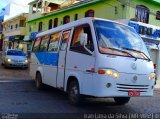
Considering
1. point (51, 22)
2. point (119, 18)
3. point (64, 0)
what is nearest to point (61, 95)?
point (119, 18)

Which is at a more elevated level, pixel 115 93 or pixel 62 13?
pixel 62 13

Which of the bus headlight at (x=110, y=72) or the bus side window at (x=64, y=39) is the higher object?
the bus side window at (x=64, y=39)

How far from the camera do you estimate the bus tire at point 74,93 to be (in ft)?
30.7

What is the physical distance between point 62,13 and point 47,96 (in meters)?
23.5

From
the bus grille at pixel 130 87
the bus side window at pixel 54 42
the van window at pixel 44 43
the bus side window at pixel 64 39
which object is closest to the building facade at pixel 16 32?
the van window at pixel 44 43

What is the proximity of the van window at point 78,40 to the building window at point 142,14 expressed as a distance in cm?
1626

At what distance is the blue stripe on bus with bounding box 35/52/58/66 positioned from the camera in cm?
1129

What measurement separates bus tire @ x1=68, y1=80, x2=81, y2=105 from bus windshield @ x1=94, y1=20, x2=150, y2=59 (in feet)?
5.13

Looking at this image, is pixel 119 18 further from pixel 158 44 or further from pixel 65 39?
pixel 65 39

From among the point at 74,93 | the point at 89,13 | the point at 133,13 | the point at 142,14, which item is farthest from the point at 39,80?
the point at 89,13

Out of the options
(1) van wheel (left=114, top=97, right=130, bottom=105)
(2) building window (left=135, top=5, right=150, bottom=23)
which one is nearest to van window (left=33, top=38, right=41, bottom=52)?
(1) van wheel (left=114, top=97, right=130, bottom=105)

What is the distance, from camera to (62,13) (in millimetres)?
34000

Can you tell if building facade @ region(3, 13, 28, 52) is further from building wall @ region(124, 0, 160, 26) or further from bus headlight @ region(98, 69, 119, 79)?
bus headlight @ region(98, 69, 119, 79)

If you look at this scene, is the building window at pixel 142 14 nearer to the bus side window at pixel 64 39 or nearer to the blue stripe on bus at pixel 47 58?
the blue stripe on bus at pixel 47 58
